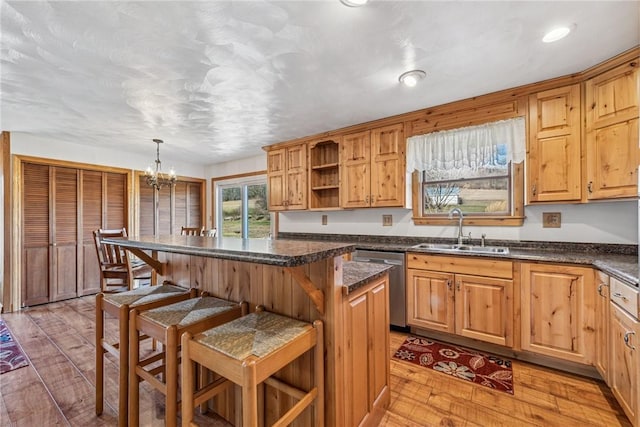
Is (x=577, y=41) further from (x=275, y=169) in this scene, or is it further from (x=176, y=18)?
(x=275, y=169)

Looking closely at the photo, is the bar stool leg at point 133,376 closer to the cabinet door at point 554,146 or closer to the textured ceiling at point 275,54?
the textured ceiling at point 275,54

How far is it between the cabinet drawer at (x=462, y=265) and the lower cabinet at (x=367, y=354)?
1079 millimetres

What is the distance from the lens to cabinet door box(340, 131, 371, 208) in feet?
11.1

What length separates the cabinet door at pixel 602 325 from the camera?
1810mm

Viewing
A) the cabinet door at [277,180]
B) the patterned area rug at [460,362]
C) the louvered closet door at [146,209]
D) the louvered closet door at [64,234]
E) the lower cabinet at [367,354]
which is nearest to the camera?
the lower cabinet at [367,354]

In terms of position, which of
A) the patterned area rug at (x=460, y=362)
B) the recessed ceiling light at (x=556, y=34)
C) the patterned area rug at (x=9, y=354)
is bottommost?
the patterned area rug at (x=460, y=362)

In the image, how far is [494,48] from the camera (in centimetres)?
188

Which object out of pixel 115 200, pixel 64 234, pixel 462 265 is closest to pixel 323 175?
pixel 462 265

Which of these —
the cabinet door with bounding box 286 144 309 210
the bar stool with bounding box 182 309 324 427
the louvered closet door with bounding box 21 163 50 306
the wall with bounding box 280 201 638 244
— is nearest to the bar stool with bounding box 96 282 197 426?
the bar stool with bounding box 182 309 324 427

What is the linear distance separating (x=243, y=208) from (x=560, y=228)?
4881mm

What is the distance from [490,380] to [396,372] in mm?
686

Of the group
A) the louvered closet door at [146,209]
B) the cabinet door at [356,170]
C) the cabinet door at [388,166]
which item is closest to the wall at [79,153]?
the louvered closet door at [146,209]

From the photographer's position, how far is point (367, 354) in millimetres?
1491

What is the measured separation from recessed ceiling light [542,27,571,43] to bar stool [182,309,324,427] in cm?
227
